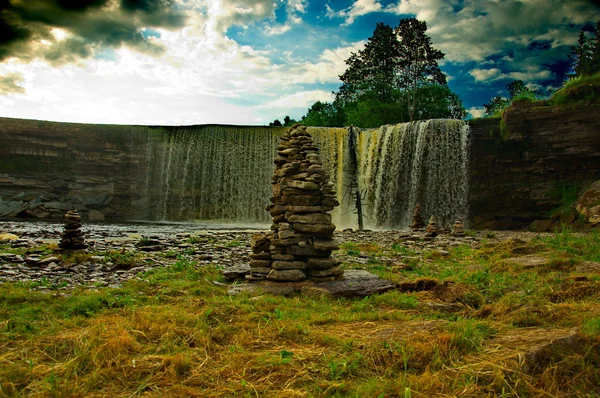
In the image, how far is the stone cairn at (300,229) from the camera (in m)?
7.67

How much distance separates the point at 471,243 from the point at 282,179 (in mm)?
9798

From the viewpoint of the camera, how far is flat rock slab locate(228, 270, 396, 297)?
6.81 metres

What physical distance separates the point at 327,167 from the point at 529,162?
Answer: 13.4 m

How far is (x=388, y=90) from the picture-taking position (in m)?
47.9

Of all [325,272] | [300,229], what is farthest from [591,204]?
[300,229]

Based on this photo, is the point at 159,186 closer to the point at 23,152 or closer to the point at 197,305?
the point at 23,152

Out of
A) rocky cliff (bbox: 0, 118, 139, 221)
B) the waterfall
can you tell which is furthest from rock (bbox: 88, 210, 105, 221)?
the waterfall

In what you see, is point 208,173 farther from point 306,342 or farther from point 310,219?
point 306,342

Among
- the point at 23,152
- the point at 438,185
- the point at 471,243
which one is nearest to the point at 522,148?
the point at 438,185

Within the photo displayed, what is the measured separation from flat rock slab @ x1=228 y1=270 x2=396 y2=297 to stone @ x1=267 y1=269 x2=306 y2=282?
0.34 ft

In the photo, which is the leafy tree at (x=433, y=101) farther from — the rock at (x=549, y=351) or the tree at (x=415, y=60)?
the rock at (x=549, y=351)

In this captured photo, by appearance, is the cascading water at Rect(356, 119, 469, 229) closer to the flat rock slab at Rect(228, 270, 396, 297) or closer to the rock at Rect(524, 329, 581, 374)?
the flat rock slab at Rect(228, 270, 396, 297)

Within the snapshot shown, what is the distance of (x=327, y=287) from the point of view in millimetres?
6949

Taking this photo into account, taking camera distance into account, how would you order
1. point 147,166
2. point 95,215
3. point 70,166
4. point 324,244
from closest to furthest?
1. point 324,244
2. point 95,215
3. point 70,166
4. point 147,166
